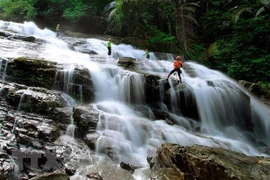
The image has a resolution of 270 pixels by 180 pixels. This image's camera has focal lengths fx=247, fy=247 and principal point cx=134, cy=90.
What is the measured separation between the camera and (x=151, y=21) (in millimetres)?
19938

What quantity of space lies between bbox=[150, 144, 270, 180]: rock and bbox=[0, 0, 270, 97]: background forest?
369 inches

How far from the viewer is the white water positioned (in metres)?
7.21

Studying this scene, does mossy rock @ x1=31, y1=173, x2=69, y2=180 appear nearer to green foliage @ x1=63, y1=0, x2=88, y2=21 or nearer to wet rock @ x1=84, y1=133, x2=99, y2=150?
wet rock @ x1=84, y1=133, x2=99, y2=150

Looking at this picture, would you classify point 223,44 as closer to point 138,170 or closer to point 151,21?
point 151,21

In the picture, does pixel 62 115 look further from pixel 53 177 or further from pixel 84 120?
pixel 53 177

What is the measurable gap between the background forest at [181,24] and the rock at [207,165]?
9383 millimetres

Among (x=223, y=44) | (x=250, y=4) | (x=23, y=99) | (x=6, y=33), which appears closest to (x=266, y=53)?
(x=223, y=44)

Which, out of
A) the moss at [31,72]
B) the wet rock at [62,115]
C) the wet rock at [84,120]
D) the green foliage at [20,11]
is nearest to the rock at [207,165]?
the wet rock at [84,120]

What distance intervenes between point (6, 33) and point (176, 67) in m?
10.5

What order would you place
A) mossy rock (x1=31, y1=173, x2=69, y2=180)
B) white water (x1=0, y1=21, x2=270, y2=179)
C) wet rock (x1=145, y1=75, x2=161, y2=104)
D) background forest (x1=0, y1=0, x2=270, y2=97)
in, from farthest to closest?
background forest (x1=0, y1=0, x2=270, y2=97), wet rock (x1=145, y1=75, x2=161, y2=104), white water (x1=0, y1=21, x2=270, y2=179), mossy rock (x1=31, y1=173, x2=69, y2=180)

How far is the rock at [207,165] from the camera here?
4527 millimetres

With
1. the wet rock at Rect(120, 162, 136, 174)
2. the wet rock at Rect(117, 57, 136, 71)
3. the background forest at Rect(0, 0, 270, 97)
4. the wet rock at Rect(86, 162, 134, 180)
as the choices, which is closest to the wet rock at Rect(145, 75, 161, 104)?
the wet rock at Rect(117, 57, 136, 71)

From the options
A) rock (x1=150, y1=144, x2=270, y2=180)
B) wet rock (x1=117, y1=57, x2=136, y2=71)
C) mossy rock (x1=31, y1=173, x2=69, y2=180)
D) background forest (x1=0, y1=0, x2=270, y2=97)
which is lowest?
mossy rock (x1=31, y1=173, x2=69, y2=180)

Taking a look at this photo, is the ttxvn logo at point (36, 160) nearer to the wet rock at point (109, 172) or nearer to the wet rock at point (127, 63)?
the wet rock at point (109, 172)
